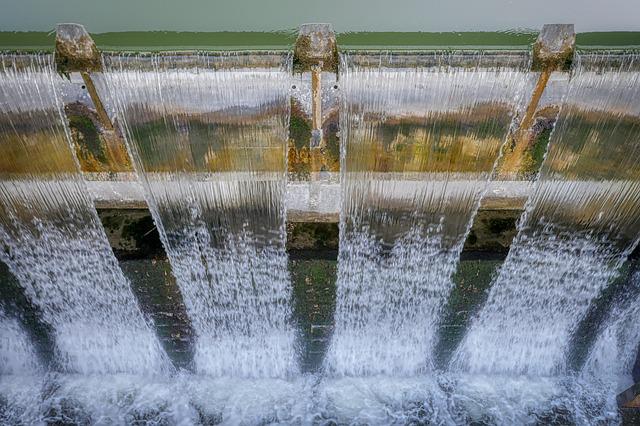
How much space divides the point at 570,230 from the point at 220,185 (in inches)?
139

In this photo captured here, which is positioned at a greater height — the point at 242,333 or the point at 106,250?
the point at 106,250

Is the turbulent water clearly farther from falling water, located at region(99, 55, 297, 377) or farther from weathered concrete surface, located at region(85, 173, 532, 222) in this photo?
weathered concrete surface, located at region(85, 173, 532, 222)

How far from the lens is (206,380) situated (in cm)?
639

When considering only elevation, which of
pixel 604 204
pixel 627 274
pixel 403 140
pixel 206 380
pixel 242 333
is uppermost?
pixel 403 140

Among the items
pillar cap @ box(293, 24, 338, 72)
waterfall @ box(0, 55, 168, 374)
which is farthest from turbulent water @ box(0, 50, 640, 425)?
pillar cap @ box(293, 24, 338, 72)

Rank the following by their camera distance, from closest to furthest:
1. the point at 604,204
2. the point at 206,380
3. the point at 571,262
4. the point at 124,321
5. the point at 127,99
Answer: the point at 127,99, the point at 604,204, the point at 571,262, the point at 124,321, the point at 206,380

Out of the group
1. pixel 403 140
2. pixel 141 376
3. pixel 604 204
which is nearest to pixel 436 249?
pixel 403 140

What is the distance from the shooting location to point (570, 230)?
5277 mm

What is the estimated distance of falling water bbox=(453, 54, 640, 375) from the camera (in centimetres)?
448

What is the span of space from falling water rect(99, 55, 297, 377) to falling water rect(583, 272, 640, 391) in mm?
3612

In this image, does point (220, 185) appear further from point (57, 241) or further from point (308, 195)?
point (57, 241)

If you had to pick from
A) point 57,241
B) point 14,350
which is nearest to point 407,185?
point 57,241

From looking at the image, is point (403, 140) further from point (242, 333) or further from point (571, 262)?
point (242, 333)

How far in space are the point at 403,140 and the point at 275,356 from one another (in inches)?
121
